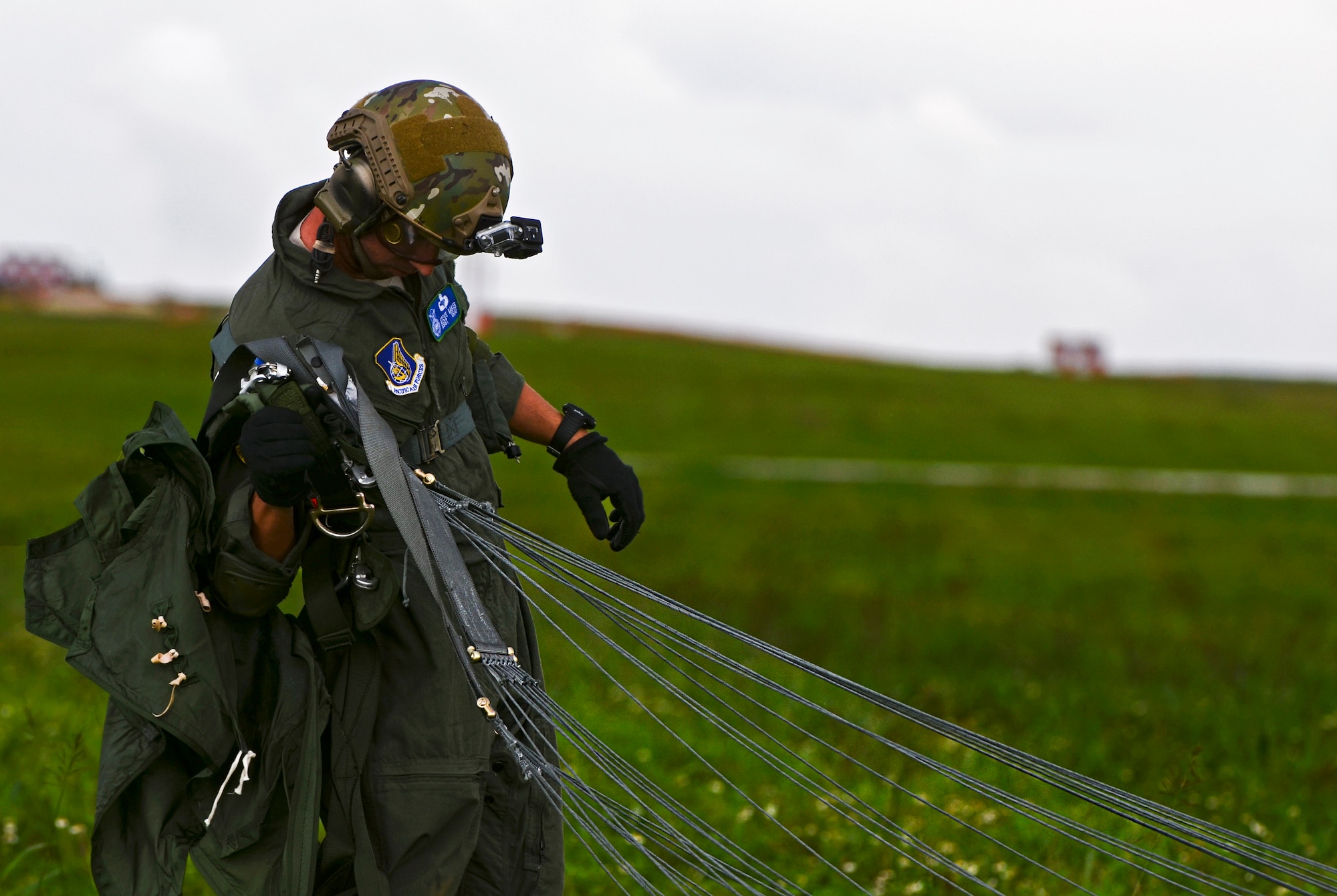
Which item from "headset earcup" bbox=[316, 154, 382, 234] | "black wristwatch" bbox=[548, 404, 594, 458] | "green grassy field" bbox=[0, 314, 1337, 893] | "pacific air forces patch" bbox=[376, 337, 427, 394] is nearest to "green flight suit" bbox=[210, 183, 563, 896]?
"pacific air forces patch" bbox=[376, 337, 427, 394]

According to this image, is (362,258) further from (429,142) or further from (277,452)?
(277,452)

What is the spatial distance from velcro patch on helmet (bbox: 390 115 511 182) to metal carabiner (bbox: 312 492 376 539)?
664 mm

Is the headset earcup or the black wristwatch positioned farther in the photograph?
the black wristwatch

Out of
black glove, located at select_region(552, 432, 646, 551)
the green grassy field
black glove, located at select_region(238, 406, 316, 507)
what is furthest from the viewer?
the green grassy field

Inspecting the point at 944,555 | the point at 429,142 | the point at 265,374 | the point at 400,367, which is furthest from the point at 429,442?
the point at 944,555

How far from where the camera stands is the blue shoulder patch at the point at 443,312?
9.99ft

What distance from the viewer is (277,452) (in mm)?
2648

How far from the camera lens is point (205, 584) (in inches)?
113

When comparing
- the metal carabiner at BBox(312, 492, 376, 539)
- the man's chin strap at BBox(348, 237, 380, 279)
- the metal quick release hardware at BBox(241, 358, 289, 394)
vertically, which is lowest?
the metal carabiner at BBox(312, 492, 376, 539)

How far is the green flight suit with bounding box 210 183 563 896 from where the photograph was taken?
2916 mm

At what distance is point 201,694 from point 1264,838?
3.60 metres

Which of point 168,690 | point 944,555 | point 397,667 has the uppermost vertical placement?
point 944,555

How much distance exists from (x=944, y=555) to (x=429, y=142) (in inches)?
516

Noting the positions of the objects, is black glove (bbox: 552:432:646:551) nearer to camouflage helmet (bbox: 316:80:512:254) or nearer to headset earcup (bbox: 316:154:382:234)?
camouflage helmet (bbox: 316:80:512:254)
